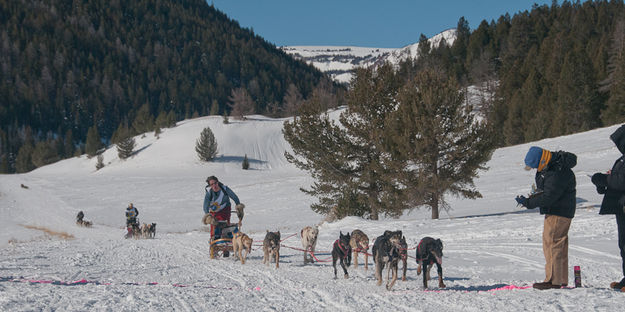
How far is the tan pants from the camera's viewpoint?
552 cm

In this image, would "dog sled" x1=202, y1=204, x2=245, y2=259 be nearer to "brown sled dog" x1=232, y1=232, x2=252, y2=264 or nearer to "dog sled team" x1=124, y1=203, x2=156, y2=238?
"brown sled dog" x1=232, y1=232, x2=252, y2=264

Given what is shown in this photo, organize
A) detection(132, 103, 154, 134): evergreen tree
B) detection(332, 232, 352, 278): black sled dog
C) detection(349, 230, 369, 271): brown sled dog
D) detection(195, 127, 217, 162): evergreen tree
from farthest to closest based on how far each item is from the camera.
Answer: detection(132, 103, 154, 134): evergreen tree, detection(195, 127, 217, 162): evergreen tree, detection(349, 230, 369, 271): brown sled dog, detection(332, 232, 352, 278): black sled dog

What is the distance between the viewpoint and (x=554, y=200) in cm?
532

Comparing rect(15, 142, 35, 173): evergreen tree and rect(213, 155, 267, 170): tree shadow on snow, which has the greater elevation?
rect(15, 142, 35, 173): evergreen tree

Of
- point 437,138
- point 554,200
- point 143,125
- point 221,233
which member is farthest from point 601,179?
point 143,125

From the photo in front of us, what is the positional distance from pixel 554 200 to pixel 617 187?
2.16 feet

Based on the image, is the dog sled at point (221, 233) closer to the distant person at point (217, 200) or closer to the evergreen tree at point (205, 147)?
the distant person at point (217, 200)

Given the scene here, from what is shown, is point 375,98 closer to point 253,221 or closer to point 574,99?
point 253,221

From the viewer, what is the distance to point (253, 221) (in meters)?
29.4

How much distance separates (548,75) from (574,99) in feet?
37.0

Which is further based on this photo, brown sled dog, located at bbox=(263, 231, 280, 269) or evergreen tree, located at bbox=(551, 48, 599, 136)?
evergreen tree, located at bbox=(551, 48, 599, 136)

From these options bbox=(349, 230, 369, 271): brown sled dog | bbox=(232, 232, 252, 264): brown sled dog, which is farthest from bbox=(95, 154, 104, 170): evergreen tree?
bbox=(349, 230, 369, 271): brown sled dog

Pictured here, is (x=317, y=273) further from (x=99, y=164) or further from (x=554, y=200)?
(x=99, y=164)

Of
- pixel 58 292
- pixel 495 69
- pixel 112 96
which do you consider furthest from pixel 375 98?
pixel 112 96
